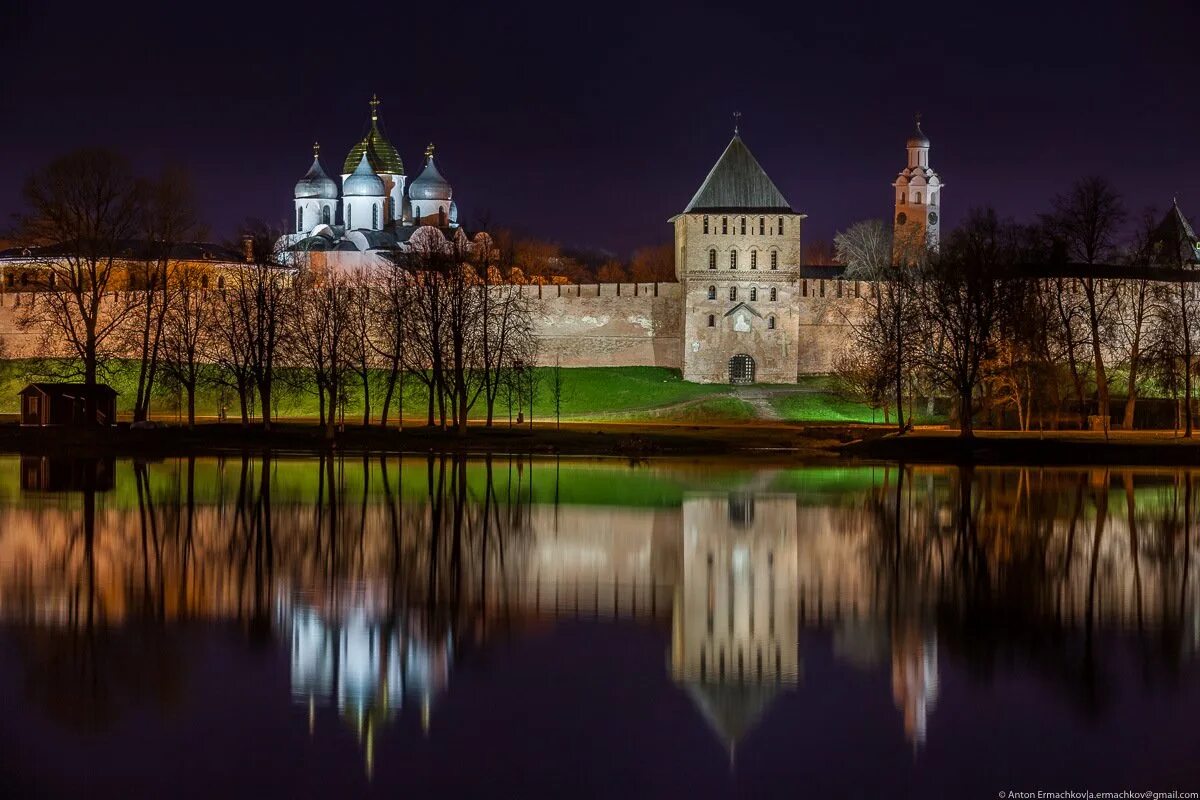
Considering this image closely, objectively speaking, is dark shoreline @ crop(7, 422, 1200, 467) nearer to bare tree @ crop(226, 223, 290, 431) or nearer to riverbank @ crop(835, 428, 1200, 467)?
riverbank @ crop(835, 428, 1200, 467)

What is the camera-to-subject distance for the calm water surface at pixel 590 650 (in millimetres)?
10750

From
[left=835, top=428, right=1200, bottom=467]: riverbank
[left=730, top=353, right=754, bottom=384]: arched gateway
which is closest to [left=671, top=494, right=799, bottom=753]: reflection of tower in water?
[left=835, top=428, right=1200, bottom=467]: riverbank

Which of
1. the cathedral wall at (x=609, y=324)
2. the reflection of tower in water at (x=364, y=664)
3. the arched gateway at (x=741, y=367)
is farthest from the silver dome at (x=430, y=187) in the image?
the reflection of tower in water at (x=364, y=664)

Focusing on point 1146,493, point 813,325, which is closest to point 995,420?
point 813,325

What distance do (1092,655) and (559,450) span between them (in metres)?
26.5

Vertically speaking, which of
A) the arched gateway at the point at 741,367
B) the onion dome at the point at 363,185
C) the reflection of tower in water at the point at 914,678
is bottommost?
the reflection of tower in water at the point at 914,678

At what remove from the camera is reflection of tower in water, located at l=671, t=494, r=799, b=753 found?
1252cm

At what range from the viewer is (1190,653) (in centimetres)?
1410

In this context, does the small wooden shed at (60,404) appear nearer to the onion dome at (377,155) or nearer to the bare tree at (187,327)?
the bare tree at (187,327)

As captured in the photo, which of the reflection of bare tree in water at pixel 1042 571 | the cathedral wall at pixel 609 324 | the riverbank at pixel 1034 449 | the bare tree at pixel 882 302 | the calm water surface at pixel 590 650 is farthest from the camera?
the cathedral wall at pixel 609 324

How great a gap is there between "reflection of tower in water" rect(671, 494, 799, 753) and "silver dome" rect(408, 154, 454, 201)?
171 ft

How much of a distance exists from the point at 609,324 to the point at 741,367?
17.8ft

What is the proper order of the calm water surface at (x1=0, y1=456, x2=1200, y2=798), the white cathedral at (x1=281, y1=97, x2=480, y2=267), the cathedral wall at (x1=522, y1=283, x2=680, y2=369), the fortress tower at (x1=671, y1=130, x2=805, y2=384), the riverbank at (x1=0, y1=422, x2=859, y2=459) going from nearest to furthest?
the calm water surface at (x1=0, y1=456, x2=1200, y2=798) → the riverbank at (x1=0, y1=422, x2=859, y2=459) → the fortress tower at (x1=671, y1=130, x2=805, y2=384) → the cathedral wall at (x1=522, y1=283, x2=680, y2=369) → the white cathedral at (x1=281, y1=97, x2=480, y2=267)

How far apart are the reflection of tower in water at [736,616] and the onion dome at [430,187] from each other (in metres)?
52.1
